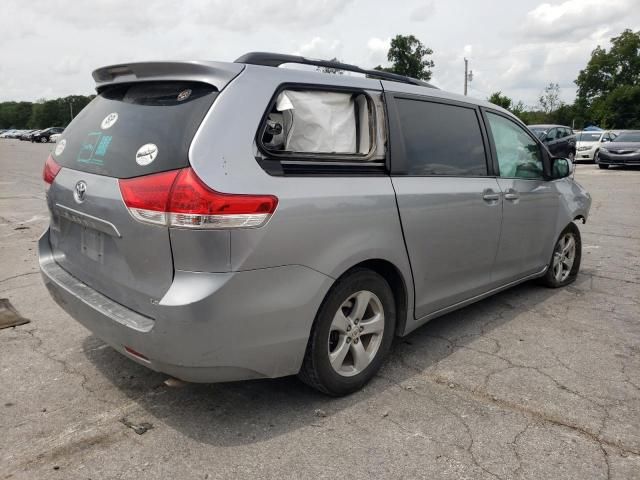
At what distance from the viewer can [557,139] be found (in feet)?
67.9

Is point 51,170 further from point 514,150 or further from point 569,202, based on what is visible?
point 569,202

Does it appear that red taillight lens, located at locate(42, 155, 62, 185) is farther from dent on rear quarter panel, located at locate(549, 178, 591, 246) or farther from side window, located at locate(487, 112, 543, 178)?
dent on rear quarter panel, located at locate(549, 178, 591, 246)

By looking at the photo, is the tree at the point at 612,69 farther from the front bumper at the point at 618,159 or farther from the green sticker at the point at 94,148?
the green sticker at the point at 94,148

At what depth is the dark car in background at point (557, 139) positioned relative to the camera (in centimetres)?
1966

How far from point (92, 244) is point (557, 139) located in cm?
2096

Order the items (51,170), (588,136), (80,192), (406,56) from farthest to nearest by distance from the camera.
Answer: (406,56), (588,136), (51,170), (80,192)

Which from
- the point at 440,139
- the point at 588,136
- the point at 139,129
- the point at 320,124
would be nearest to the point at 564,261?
the point at 440,139

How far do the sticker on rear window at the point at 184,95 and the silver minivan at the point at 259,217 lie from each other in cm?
1

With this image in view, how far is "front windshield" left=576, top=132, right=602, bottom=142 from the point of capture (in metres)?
24.0

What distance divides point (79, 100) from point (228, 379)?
11635 centimetres

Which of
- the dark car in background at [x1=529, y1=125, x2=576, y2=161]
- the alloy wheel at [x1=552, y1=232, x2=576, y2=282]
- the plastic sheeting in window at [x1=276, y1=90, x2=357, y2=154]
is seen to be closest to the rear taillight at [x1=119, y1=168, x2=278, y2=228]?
the plastic sheeting in window at [x1=276, y1=90, x2=357, y2=154]

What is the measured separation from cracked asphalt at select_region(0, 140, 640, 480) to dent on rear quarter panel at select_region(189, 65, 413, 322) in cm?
84

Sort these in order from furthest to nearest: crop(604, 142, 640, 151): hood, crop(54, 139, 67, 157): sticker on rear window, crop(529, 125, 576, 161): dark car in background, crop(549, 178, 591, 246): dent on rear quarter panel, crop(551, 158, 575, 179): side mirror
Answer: crop(529, 125, 576, 161): dark car in background
crop(604, 142, 640, 151): hood
crop(549, 178, 591, 246): dent on rear quarter panel
crop(551, 158, 575, 179): side mirror
crop(54, 139, 67, 157): sticker on rear window

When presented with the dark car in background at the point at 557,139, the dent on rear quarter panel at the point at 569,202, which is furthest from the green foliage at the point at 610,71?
the dent on rear quarter panel at the point at 569,202
